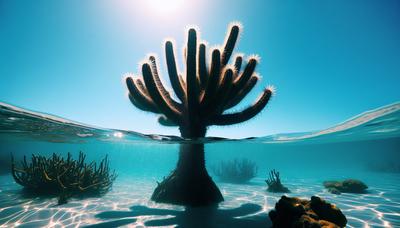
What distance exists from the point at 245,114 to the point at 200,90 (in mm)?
1690

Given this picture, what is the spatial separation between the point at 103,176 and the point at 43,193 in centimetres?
232

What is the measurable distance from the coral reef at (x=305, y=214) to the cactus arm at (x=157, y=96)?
3901 mm

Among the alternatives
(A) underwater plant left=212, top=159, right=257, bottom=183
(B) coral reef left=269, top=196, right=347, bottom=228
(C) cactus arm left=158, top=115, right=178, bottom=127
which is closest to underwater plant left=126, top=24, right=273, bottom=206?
(C) cactus arm left=158, top=115, right=178, bottom=127

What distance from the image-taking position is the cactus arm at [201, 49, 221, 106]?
222 inches

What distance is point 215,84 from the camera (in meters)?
5.83

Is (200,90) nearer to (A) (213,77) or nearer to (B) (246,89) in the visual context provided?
(A) (213,77)

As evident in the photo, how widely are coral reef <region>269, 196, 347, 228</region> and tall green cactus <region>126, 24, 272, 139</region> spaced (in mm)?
3198

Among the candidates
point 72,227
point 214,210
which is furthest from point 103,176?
point 214,210

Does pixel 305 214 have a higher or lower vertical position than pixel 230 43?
lower

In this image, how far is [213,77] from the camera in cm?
572

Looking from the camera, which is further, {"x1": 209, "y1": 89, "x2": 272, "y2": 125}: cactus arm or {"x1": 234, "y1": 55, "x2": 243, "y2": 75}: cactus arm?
{"x1": 234, "y1": 55, "x2": 243, "y2": 75}: cactus arm

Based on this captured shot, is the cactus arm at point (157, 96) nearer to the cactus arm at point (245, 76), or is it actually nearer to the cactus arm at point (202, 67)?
the cactus arm at point (202, 67)

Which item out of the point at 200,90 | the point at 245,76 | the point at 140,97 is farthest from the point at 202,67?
the point at 140,97

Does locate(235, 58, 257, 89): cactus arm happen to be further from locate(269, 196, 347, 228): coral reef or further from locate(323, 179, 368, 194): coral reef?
locate(323, 179, 368, 194): coral reef
